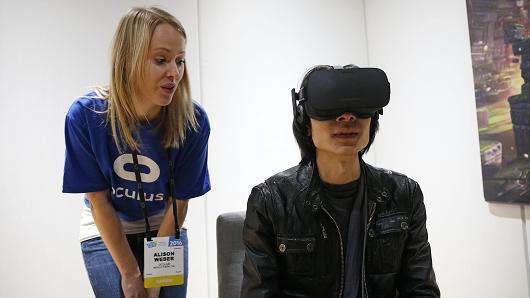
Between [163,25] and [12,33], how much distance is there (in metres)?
1.82

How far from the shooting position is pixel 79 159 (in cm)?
170

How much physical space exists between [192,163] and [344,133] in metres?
0.68

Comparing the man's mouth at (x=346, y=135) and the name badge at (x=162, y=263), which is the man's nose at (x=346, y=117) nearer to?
the man's mouth at (x=346, y=135)

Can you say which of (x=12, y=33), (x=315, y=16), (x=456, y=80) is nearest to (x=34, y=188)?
(x=12, y=33)

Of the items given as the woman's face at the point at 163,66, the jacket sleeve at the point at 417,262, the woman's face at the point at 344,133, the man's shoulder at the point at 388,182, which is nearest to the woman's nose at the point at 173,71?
the woman's face at the point at 163,66

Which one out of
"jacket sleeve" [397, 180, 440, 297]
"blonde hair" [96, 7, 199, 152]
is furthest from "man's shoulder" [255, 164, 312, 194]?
"blonde hair" [96, 7, 199, 152]

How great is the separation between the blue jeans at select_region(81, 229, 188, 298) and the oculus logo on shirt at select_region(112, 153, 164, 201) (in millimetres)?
153

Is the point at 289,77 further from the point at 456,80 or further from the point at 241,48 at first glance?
the point at 456,80

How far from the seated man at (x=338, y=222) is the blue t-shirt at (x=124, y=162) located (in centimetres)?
48

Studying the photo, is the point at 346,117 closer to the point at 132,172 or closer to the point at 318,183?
the point at 318,183

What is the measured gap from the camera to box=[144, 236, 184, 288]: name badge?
5.82 feet

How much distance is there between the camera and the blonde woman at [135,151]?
65.6 inches

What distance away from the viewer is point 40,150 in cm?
311

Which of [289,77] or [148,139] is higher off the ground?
[289,77]
